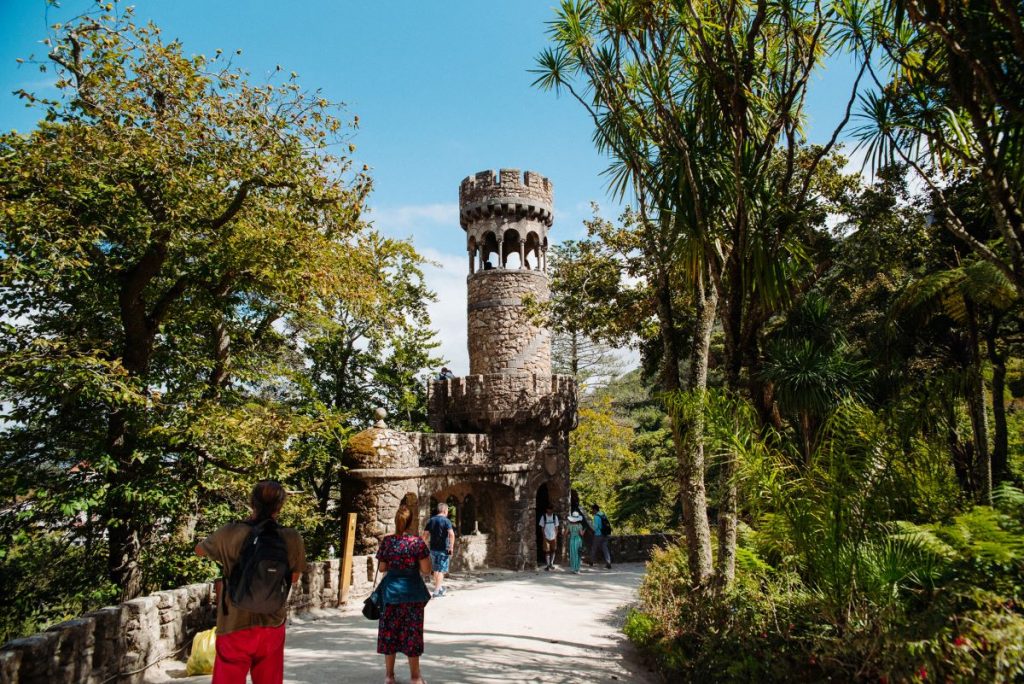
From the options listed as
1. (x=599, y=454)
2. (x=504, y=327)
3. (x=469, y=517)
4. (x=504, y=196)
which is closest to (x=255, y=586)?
(x=504, y=327)

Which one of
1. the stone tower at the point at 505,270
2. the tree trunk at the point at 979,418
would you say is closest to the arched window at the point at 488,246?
the stone tower at the point at 505,270

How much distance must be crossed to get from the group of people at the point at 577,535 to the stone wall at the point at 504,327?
507 cm

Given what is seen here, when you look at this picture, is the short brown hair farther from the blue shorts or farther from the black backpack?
the blue shorts

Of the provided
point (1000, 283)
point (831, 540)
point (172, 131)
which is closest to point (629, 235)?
point (1000, 283)

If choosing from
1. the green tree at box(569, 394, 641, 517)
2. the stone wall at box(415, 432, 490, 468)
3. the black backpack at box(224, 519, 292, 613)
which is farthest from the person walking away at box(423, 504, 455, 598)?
the green tree at box(569, 394, 641, 517)

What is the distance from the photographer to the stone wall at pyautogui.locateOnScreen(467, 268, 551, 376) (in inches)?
870

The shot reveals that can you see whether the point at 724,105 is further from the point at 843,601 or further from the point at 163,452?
the point at 163,452

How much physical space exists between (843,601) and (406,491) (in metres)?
10.6

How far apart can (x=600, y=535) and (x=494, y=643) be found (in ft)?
40.0

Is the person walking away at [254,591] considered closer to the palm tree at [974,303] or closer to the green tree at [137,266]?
the green tree at [137,266]

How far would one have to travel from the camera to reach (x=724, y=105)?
25.3 ft

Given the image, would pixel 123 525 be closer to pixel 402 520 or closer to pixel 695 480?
pixel 402 520

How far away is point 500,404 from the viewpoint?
21.3 metres

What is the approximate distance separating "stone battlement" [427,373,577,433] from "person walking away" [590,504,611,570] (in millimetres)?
3364
